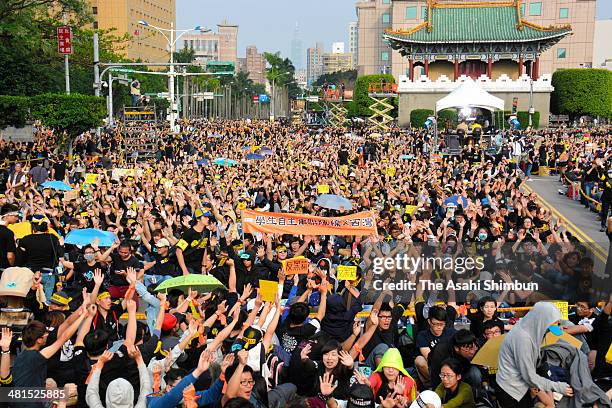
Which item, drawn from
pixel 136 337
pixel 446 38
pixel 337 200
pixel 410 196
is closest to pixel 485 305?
pixel 136 337

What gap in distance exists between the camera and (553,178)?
2858 centimetres

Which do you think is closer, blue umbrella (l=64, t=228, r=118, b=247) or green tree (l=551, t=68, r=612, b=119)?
blue umbrella (l=64, t=228, r=118, b=247)

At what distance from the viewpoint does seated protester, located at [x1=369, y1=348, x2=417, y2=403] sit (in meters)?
5.77

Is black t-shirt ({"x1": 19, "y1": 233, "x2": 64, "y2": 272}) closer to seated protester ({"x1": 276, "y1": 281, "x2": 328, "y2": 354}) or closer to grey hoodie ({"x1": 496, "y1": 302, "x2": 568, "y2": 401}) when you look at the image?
seated protester ({"x1": 276, "y1": 281, "x2": 328, "y2": 354})

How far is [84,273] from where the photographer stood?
9.48 meters

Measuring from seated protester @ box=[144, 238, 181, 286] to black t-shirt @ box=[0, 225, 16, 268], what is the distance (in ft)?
5.82

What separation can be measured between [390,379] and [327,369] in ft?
1.71

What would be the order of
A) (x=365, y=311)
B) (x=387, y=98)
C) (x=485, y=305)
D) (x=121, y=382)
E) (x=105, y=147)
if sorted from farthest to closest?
(x=387, y=98), (x=105, y=147), (x=365, y=311), (x=485, y=305), (x=121, y=382)

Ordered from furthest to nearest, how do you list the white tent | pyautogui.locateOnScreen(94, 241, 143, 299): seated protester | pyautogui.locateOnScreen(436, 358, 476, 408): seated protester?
the white tent → pyautogui.locateOnScreen(94, 241, 143, 299): seated protester → pyautogui.locateOnScreen(436, 358, 476, 408): seated protester

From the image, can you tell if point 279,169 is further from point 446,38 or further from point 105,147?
point 446,38

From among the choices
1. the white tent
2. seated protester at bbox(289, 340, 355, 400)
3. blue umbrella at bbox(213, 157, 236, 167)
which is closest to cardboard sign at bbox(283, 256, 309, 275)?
seated protester at bbox(289, 340, 355, 400)

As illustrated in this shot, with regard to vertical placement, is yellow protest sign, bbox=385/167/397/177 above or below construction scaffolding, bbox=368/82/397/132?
below

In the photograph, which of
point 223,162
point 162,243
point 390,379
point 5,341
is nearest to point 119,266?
point 162,243

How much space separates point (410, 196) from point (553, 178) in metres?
13.7
